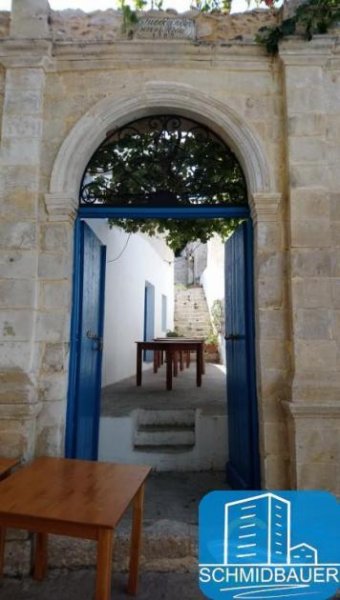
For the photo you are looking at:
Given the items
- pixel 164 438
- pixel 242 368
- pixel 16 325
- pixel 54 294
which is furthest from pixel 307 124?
pixel 164 438

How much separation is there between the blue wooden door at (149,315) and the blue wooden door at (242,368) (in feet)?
19.4

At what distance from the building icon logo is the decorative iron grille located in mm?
2236

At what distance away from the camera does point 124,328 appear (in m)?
7.02

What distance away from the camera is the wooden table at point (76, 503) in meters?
1.66

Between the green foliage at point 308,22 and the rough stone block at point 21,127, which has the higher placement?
the green foliage at point 308,22

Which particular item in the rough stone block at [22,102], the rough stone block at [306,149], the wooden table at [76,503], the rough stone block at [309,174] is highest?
the rough stone block at [22,102]

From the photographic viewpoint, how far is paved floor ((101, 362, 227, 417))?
4.22 meters

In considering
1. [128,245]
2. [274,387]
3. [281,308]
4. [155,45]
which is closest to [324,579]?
[274,387]

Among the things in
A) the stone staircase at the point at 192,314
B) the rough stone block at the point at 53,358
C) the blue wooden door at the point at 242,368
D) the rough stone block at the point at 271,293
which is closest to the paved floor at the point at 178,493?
the blue wooden door at the point at 242,368

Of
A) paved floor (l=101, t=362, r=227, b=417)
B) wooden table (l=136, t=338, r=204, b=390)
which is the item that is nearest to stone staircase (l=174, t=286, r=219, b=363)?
paved floor (l=101, t=362, r=227, b=417)

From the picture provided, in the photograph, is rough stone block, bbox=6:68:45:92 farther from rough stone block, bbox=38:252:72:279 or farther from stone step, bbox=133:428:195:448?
stone step, bbox=133:428:195:448

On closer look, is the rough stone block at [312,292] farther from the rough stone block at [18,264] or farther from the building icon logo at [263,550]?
the rough stone block at [18,264]

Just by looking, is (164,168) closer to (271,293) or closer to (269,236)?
(269,236)

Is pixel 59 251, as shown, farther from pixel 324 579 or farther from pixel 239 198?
pixel 324 579
